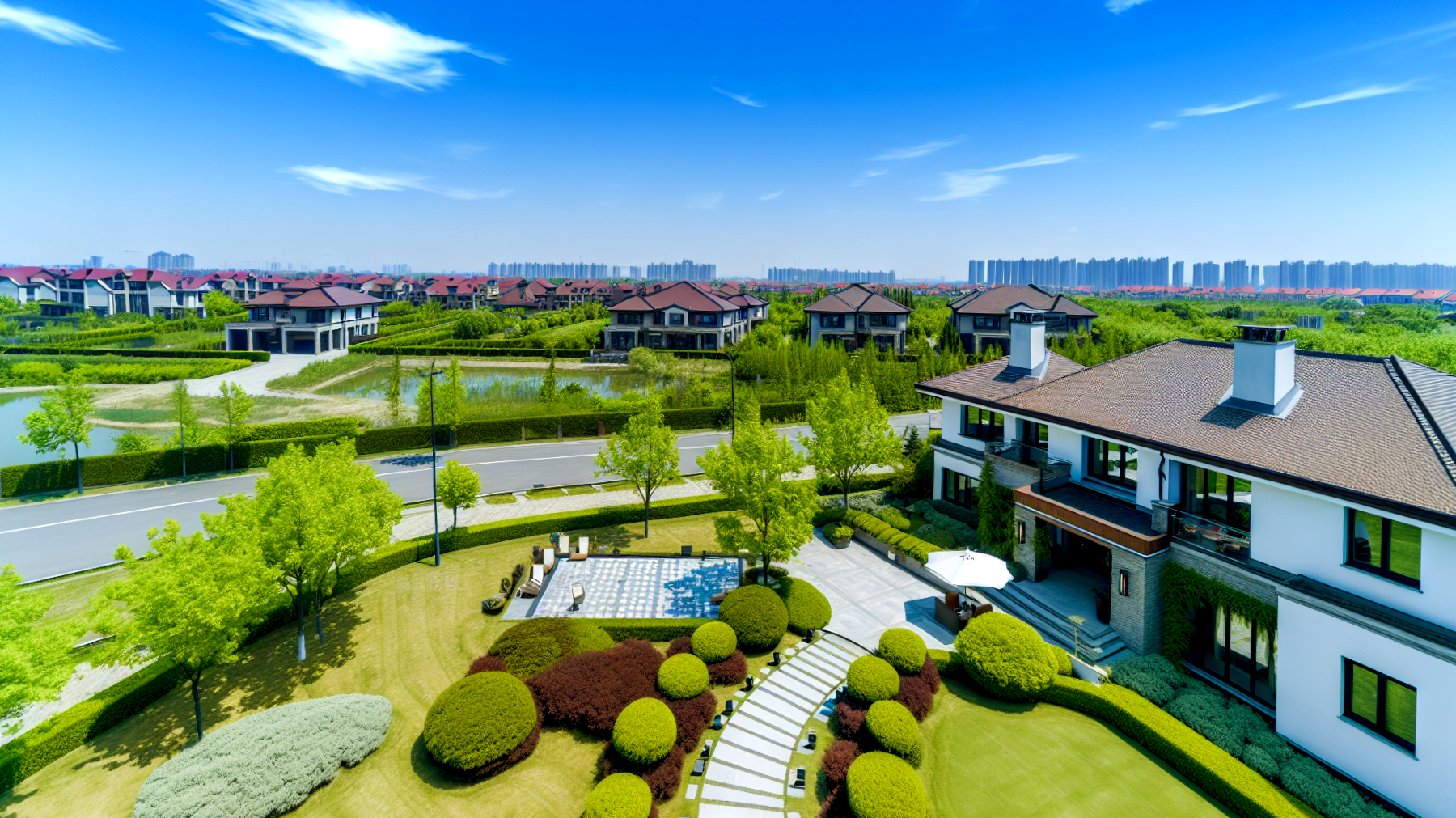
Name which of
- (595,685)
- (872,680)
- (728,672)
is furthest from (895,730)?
(595,685)

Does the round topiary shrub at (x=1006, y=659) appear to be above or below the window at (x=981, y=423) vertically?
below

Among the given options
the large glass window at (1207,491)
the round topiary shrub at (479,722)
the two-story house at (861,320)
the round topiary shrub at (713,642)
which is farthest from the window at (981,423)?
the two-story house at (861,320)

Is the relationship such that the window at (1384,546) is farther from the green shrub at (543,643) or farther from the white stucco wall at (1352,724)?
the green shrub at (543,643)

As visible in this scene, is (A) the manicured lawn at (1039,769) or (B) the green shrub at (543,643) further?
(B) the green shrub at (543,643)

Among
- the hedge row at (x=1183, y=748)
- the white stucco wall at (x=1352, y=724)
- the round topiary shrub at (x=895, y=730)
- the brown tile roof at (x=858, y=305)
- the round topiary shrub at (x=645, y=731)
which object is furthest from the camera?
the brown tile roof at (x=858, y=305)

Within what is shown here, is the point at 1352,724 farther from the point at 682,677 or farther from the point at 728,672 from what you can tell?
the point at 682,677

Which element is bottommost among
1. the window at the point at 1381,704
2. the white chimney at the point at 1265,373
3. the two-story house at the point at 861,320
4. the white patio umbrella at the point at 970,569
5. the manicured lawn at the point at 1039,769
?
the manicured lawn at the point at 1039,769

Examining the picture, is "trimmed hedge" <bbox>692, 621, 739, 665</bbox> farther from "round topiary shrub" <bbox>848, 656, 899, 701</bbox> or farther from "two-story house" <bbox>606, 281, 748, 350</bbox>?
"two-story house" <bbox>606, 281, 748, 350</bbox>

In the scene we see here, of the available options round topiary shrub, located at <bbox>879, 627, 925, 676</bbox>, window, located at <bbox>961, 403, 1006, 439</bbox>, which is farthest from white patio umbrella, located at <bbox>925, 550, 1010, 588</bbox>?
window, located at <bbox>961, 403, 1006, 439</bbox>
